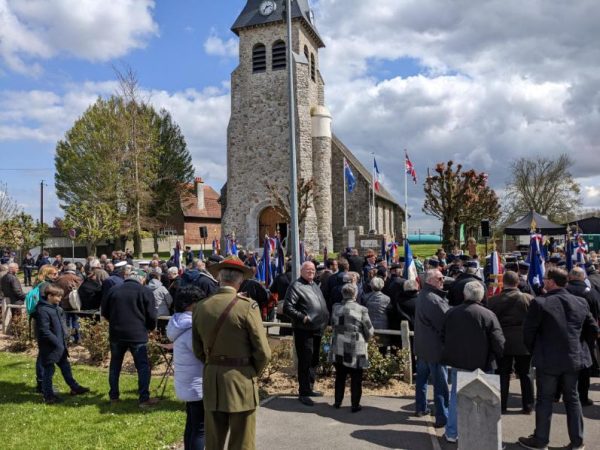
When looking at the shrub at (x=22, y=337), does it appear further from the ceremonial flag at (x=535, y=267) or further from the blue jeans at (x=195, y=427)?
the ceremonial flag at (x=535, y=267)

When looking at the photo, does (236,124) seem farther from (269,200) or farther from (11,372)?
(11,372)

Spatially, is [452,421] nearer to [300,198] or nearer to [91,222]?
[300,198]

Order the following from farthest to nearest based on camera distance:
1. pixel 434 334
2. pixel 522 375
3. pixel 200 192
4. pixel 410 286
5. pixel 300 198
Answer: pixel 200 192, pixel 300 198, pixel 410 286, pixel 522 375, pixel 434 334

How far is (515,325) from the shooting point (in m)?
6.05

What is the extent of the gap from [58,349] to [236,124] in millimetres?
26207

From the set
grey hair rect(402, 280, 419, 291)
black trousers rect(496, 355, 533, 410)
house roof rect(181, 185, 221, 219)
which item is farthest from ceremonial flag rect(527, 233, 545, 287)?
house roof rect(181, 185, 221, 219)

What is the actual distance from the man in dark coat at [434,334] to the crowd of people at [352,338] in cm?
1

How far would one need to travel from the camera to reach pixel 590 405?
6477 mm

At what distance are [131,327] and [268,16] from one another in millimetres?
28840

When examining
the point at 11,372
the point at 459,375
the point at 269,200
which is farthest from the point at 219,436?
the point at 269,200

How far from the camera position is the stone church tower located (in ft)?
102

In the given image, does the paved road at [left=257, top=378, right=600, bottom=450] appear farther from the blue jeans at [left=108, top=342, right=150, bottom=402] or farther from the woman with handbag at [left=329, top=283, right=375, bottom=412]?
the blue jeans at [left=108, top=342, right=150, bottom=402]

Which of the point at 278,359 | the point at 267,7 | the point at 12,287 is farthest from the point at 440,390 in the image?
the point at 267,7

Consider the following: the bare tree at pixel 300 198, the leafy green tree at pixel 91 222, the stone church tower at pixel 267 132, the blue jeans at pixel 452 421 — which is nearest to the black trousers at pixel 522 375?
the blue jeans at pixel 452 421
